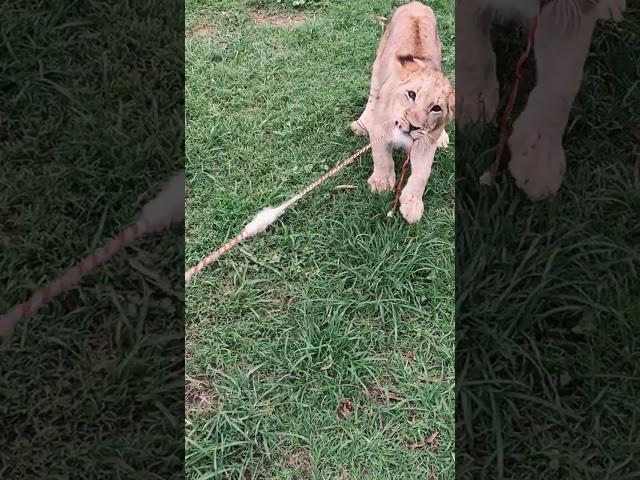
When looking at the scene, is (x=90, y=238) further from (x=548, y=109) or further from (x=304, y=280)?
(x=548, y=109)

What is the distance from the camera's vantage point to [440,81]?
6.03 ft

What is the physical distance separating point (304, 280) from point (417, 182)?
0.40 metres

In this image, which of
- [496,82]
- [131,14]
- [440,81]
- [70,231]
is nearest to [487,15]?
[496,82]

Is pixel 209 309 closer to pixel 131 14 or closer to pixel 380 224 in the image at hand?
pixel 380 224

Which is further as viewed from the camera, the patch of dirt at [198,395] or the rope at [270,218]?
the rope at [270,218]

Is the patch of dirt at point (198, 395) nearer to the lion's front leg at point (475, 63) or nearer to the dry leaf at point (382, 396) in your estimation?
the dry leaf at point (382, 396)

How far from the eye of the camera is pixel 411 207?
1.90m

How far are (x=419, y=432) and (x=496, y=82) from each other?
1.07 metres

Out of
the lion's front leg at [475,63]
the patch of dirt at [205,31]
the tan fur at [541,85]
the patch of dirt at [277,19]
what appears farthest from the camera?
the patch of dirt at [277,19]

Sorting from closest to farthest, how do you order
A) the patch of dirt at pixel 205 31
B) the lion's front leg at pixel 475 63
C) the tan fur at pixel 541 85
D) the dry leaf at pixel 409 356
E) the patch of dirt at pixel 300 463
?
the patch of dirt at pixel 300 463 < the dry leaf at pixel 409 356 < the tan fur at pixel 541 85 < the lion's front leg at pixel 475 63 < the patch of dirt at pixel 205 31

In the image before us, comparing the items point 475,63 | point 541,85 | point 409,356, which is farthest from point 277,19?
point 409,356

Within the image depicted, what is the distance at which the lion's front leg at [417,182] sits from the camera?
1.89 metres

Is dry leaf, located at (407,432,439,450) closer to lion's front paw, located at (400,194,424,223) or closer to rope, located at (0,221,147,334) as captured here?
lion's front paw, located at (400,194,424,223)

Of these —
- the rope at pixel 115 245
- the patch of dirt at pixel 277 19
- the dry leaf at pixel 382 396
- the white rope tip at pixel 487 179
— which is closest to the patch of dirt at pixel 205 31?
the patch of dirt at pixel 277 19
